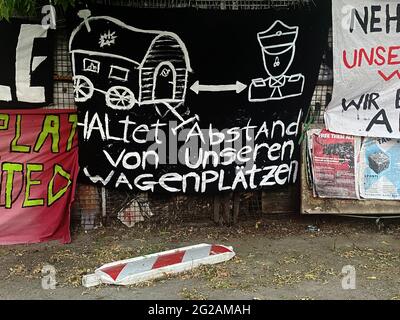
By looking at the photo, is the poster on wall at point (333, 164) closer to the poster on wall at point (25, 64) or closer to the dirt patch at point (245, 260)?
the dirt patch at point (245, 260)

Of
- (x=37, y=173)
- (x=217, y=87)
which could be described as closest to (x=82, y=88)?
(x=37, y=173)

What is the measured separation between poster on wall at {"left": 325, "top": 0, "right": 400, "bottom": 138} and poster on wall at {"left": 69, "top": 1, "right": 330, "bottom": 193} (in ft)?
0.81

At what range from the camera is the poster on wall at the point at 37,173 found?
518cm

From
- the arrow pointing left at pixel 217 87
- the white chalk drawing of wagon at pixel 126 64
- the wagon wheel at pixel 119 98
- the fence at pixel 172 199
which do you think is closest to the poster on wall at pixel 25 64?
the fence at pixel 172 199

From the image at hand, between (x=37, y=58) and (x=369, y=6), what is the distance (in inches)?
143

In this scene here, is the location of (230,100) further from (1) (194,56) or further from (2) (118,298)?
(2) (118,298)

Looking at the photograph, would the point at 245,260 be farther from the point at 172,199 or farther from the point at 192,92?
the point at 192,92

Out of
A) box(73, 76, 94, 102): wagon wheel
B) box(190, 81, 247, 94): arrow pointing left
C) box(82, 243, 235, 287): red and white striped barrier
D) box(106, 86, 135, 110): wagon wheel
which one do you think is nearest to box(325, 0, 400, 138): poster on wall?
box(190, 81, 247, 94): arrow pointing left

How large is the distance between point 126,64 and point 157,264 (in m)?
2.10

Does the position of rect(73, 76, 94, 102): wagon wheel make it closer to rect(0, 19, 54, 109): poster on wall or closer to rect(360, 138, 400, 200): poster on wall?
rect(0, 19, 54, 109): poster on wall

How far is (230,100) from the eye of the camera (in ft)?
17.2

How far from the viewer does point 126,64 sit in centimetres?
510

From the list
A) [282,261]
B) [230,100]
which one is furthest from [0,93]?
[282,261]

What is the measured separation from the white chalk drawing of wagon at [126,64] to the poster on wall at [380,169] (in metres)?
2.23
